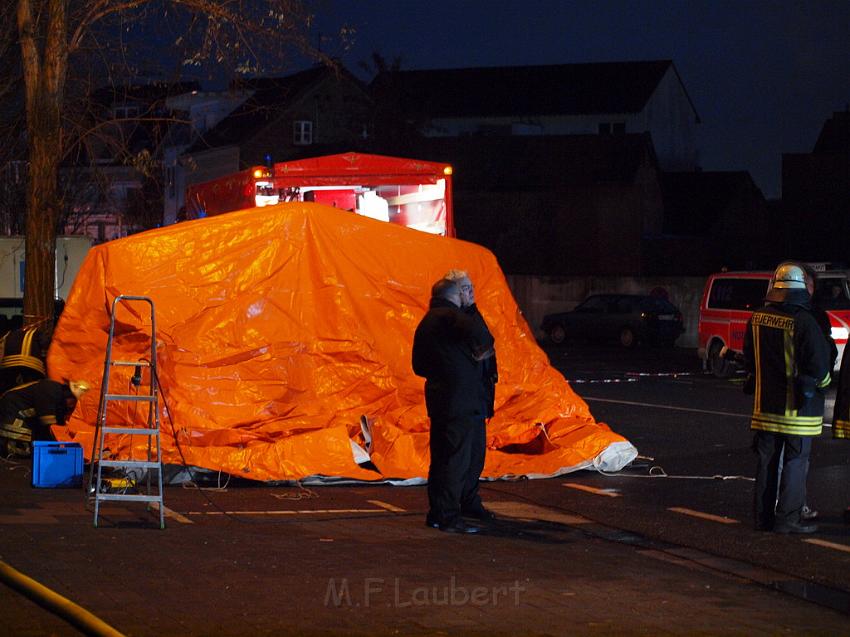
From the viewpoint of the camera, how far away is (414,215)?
56.7 ft

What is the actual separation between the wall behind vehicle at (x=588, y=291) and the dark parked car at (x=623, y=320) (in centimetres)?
161

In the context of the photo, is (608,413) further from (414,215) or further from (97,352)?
(97,352)

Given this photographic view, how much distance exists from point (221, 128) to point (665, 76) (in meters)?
23.8

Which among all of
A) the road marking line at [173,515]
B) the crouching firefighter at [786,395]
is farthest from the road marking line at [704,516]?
the road marking line at [173,515]

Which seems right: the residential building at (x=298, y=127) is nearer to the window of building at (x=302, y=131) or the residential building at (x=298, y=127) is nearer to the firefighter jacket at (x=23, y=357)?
the window of building at (x=302, y=131)

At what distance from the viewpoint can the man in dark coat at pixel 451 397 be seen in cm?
969

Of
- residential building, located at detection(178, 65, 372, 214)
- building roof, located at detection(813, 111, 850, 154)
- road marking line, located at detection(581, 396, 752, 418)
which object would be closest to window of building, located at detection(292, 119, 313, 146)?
residential building, located at detection(178, 65, 372, 214)

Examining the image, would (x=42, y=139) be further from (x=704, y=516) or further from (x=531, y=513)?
(x=704, y=516)

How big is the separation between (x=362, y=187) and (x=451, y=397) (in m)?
7.69

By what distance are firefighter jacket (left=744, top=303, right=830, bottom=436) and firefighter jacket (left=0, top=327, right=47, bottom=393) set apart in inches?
280

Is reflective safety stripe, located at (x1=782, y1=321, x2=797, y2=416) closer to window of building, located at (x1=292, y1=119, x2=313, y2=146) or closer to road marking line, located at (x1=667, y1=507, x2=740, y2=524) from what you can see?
road marking line, located at (x1=667, y1=507, x2=740, y2=524)

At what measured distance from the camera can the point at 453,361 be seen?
9.70 metres

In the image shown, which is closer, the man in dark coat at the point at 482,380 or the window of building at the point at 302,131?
the man in dark coat at the point at 482,380

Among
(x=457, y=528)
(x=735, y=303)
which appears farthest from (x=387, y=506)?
(x=735, y=303)
